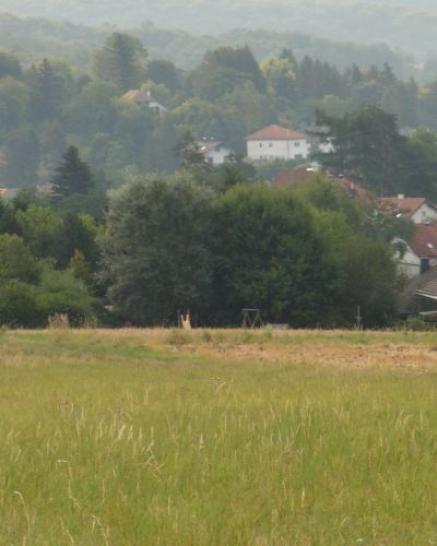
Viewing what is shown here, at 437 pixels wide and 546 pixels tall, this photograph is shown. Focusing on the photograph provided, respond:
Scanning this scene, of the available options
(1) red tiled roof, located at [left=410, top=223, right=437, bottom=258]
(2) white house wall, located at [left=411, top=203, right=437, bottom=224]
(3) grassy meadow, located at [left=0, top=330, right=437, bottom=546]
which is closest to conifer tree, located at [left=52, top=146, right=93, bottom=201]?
(1) red tiled roof, located at [left=410, top=223, right=437, bottom=258]

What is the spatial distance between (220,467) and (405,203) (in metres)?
118

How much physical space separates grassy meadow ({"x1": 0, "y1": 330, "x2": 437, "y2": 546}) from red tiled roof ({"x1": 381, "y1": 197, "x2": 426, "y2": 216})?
9971 cm

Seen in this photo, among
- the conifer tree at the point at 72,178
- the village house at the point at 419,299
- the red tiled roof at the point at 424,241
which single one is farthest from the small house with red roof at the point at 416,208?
the village house at the point at 419,299

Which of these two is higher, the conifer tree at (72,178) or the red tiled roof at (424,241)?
the conifer tree at (72,178)

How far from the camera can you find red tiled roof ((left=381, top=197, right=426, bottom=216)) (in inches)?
4500

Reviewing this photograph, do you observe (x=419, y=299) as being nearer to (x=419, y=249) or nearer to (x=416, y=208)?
(x=419, y=249)

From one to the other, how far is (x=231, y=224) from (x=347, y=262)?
18.2 feet

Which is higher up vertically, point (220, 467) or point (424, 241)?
point (424, 241)

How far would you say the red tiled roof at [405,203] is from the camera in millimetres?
114312

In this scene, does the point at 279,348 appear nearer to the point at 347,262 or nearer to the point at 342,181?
the point at 347,262

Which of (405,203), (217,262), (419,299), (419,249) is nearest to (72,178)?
(419,249)

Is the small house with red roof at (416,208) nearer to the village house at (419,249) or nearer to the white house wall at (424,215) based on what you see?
the white house wall at (424,215)

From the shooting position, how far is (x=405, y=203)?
125812mm

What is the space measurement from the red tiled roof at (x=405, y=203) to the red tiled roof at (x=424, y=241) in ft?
6.15
